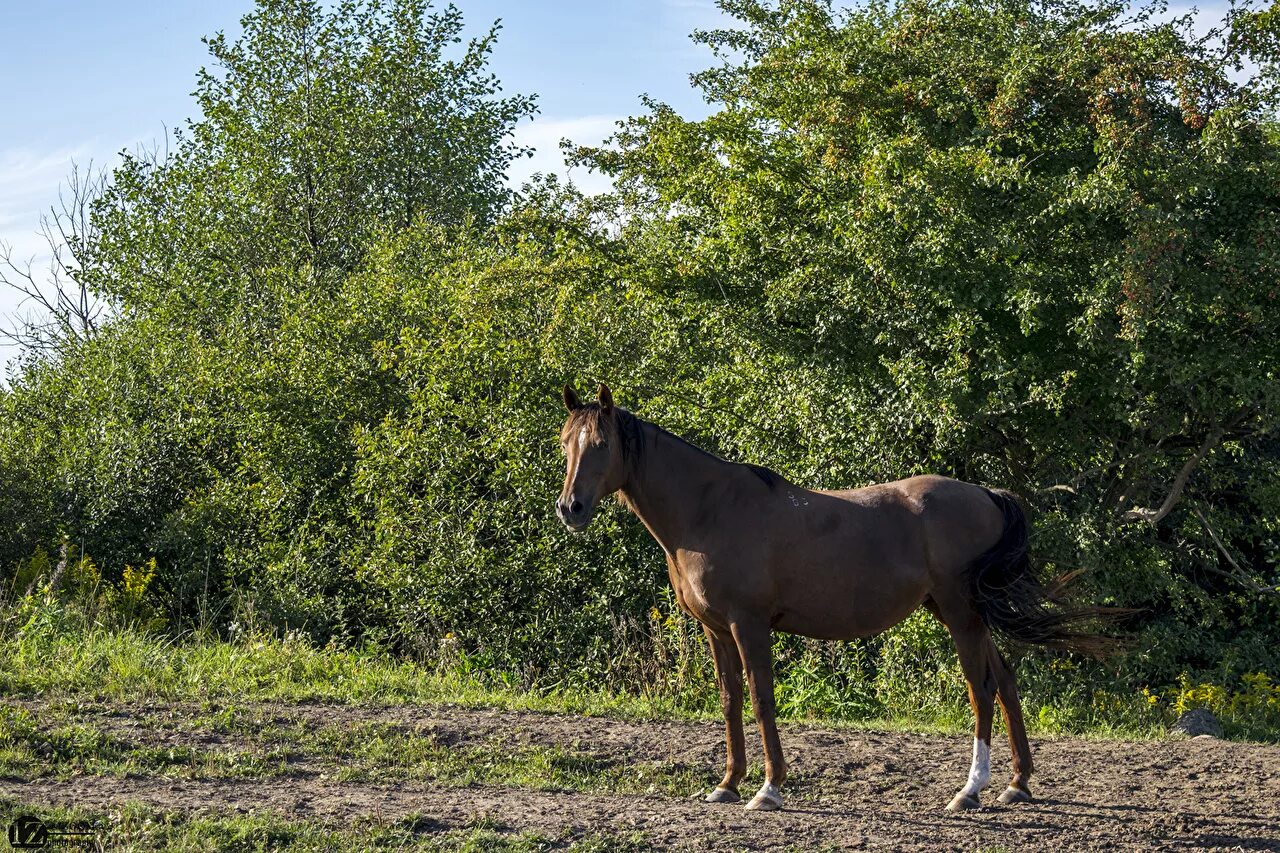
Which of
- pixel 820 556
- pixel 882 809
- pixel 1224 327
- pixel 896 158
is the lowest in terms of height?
pixel 882 809

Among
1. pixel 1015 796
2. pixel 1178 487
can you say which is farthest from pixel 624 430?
pixel 1178 487

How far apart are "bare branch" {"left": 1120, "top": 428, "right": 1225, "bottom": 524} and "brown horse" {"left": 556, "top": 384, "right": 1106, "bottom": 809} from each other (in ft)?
9.55

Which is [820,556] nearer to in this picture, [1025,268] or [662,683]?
[1025,268]

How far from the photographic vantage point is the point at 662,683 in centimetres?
1098

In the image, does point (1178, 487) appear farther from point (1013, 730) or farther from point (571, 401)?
point (571, 401)

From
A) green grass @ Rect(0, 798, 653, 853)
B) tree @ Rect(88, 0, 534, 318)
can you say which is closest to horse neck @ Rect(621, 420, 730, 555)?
green grass @ Rect(0, 798, 653, 853)

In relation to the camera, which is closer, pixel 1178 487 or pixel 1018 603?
pixel 1018 603

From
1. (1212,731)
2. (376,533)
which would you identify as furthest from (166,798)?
(1212,731)

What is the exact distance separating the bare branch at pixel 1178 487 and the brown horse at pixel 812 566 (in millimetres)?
2912

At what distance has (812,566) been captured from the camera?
23.8ft

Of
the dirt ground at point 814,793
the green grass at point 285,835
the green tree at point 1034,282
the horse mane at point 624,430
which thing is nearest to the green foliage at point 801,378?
the green tree at point 1034,282

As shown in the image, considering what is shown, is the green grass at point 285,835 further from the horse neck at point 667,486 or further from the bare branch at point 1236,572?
the bare branch at point 1236,572

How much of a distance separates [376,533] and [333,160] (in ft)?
41.0

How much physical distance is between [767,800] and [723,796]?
0.36 meters
